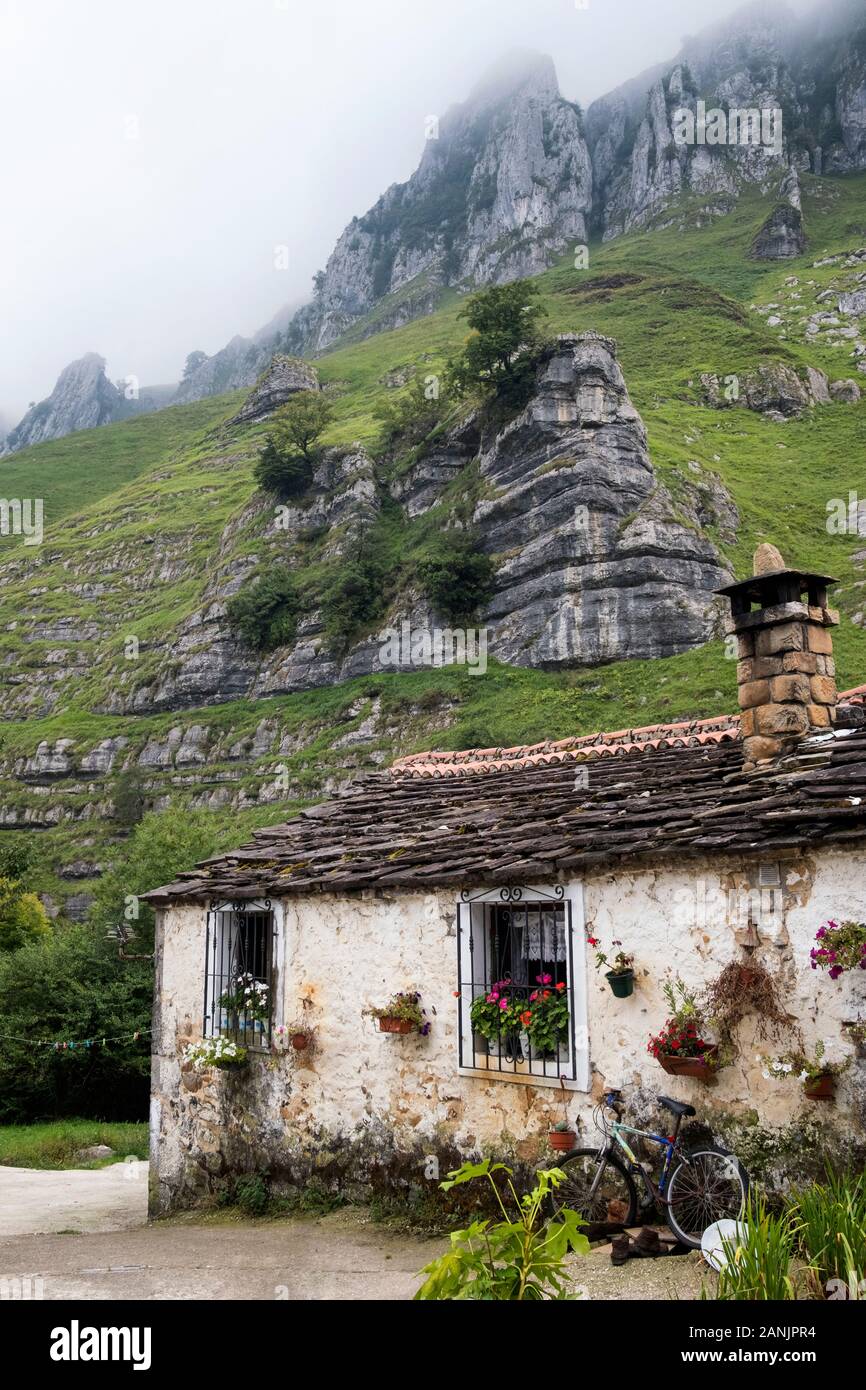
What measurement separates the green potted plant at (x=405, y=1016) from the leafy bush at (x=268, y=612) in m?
46.2

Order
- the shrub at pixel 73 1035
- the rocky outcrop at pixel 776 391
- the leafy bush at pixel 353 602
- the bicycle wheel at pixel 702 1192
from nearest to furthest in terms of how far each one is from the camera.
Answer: the bicycle wheel at pixel 702 1192, the shrub at pixel 73 1035, the leafy bush at pixel 353 602, the rocky outcrop at pixel 776 391

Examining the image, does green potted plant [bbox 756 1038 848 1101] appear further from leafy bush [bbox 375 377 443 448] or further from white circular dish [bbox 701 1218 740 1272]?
leafy bush [bbox 375 377 443 448]

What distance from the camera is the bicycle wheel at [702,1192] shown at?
685 cm

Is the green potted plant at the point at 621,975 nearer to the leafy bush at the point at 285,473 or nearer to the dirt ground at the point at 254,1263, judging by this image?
the dirt ground at the point at 254,1263

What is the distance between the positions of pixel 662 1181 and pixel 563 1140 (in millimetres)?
1092

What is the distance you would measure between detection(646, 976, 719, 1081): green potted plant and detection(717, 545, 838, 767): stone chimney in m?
Answer: 2.78

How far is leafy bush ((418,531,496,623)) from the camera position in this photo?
47531 mm

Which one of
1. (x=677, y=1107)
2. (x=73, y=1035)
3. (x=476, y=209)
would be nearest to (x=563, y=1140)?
(x=677, y=1107)

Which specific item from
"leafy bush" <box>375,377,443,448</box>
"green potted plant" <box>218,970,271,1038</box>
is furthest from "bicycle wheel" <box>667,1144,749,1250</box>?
"leafy bush" <box>375,377,443,448</box>

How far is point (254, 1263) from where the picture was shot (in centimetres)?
848

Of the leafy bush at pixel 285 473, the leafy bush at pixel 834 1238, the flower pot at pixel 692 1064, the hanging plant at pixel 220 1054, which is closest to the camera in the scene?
the leafy bush at pixel 834 1238

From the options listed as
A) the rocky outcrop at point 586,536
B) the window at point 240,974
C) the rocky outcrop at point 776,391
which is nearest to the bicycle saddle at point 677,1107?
the window at point 240,974

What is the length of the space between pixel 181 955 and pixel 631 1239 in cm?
696

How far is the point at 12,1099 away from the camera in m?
26.6
